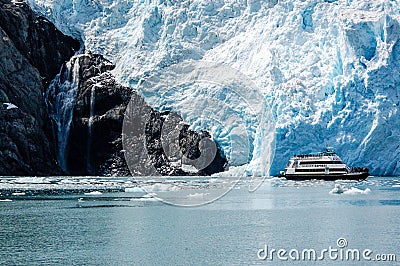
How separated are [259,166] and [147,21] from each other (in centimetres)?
1789

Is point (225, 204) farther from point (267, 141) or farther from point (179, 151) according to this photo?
point (179, 151)

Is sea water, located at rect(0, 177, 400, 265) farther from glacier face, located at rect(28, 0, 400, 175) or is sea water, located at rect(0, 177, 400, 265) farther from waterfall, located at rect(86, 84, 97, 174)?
waterfall, located at rect(86, 84, 97, 174)

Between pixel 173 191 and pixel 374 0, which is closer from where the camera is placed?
pixel 173 191

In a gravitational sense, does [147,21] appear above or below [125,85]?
above

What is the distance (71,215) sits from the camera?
22391mm

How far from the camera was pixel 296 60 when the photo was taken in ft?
154

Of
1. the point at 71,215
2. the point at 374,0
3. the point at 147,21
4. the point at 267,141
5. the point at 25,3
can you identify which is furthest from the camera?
the point at 25,3

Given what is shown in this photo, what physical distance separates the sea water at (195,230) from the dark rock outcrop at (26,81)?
71.7 ft

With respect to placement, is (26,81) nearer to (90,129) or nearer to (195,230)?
(90,129)

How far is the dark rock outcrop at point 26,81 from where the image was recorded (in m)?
50.3

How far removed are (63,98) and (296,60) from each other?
933 inches

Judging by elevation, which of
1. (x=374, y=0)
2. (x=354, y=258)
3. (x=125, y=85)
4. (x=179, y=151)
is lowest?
(x=354, y=258)


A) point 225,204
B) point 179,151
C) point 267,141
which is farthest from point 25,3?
point 225,204

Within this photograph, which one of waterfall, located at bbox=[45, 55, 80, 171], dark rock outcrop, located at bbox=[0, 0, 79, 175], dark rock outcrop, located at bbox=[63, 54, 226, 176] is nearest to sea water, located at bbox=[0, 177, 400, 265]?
A: dark rock outcrop, located at bbox=[0, 0, 79, 175]
